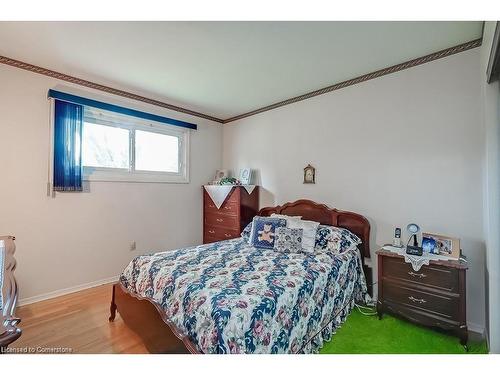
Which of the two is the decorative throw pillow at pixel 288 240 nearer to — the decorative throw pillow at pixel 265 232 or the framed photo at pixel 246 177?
the decorative throw pillow at pixel 265 232

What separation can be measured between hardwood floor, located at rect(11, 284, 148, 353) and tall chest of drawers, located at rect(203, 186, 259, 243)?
1692mm

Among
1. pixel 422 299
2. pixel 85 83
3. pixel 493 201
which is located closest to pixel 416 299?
pixel 422 299

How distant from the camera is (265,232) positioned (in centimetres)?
280

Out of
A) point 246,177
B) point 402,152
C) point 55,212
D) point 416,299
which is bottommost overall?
point 416,299

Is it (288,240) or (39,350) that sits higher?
(288,240)

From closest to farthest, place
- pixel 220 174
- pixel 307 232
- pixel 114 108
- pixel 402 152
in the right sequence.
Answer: pixel 402 152, pixel 307 232, pixel 114 108, pixel 220 174

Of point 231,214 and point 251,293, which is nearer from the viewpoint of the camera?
point 251,293

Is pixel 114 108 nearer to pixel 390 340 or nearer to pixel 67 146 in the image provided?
pixel 67 146

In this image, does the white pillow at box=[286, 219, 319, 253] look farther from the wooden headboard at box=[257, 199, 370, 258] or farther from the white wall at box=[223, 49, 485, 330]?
the white wall at box=[223, 49, 485, 330]

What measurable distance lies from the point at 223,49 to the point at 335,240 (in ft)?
6.99

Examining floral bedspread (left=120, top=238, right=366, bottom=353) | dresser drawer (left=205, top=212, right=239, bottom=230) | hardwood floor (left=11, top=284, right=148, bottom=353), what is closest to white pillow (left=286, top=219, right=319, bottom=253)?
floral bedspread (left=120, top=238, right=366, bottom=353)

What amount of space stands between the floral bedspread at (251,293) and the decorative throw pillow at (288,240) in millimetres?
109

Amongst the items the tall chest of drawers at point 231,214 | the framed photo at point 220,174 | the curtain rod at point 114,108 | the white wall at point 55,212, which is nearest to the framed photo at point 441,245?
the tall chest of drawers at point 231,214
